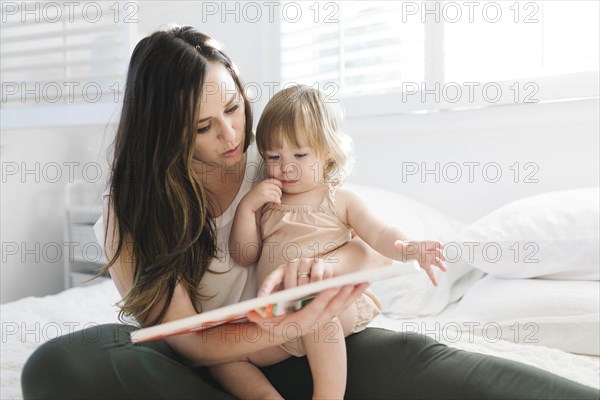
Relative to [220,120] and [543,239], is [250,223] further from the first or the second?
[543,239]

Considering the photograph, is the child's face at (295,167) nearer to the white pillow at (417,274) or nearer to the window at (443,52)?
the white pillow at (417,274)

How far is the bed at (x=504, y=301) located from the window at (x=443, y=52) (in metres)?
0.42

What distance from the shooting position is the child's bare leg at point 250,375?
3.18ft

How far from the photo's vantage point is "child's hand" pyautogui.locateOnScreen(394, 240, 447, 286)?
3.15 ft

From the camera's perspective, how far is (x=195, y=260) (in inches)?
42.8

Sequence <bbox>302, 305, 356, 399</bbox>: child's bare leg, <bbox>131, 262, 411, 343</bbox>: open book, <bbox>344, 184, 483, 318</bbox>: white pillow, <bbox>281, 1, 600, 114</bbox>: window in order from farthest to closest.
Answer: <bbox>281, 1, 600, 114</bbox>: window → <bbox>344, 184, 483, 318</bbox>: white pillow → <bbox>302, 305, 356, 399</bbox>: child's bare leg → <bbox>131, 262, 411, 343</bbox>: open book

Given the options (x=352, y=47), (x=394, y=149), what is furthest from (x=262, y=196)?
(x=352, y=47)

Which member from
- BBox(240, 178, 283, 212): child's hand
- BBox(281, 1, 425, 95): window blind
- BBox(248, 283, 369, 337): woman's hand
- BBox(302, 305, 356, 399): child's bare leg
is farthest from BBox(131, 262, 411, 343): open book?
BBox(281, 1, 425, 95): window blind

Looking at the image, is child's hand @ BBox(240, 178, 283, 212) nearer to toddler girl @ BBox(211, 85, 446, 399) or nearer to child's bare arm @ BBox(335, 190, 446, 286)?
toddler girl @ BBox(211, 85, 446, 399)

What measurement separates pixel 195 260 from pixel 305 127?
0.30m

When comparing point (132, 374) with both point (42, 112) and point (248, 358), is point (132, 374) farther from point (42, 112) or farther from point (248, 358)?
point (42, 112)

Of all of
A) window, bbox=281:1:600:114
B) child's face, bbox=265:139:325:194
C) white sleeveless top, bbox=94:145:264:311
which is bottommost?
white sleeveless top, bbox=94:145:264:311

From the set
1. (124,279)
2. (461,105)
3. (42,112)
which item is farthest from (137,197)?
(42,112)

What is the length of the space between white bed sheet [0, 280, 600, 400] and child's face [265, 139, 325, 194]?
0.42 meters
